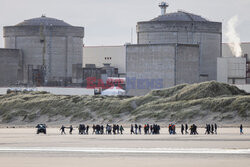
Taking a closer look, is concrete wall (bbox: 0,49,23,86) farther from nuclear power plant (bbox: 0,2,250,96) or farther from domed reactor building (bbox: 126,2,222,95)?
domed reactor building (bbox: 126,2,222,95)

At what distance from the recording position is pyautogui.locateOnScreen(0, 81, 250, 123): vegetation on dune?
301ft

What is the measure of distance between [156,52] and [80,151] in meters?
83.4

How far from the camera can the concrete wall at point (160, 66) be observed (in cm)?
11944

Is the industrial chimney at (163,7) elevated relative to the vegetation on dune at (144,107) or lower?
elevated

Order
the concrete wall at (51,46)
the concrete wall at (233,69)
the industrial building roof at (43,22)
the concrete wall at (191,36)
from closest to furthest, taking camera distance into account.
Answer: the concrete wall at (233,69), the concrete wall at (191,36), the concrete wall at (51,46), the industrial building roof at (43,22)

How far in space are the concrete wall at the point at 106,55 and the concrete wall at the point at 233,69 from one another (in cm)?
2750

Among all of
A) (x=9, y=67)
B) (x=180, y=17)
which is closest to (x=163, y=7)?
(x=180, y=17)

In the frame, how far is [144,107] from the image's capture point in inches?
3954

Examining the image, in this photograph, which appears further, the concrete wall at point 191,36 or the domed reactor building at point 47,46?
the domed reactor building at point 47,46

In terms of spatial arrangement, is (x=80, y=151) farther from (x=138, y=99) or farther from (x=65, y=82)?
(x=65, y=82)

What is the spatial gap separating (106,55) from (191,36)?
2643cm

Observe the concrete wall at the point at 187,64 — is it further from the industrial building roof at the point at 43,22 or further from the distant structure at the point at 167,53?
the industrial building roof at the point at 43,22

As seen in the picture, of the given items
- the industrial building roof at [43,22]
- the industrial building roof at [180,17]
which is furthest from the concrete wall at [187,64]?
the industrial building roof at [43,22]

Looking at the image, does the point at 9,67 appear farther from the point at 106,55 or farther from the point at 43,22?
the point at 106,55
